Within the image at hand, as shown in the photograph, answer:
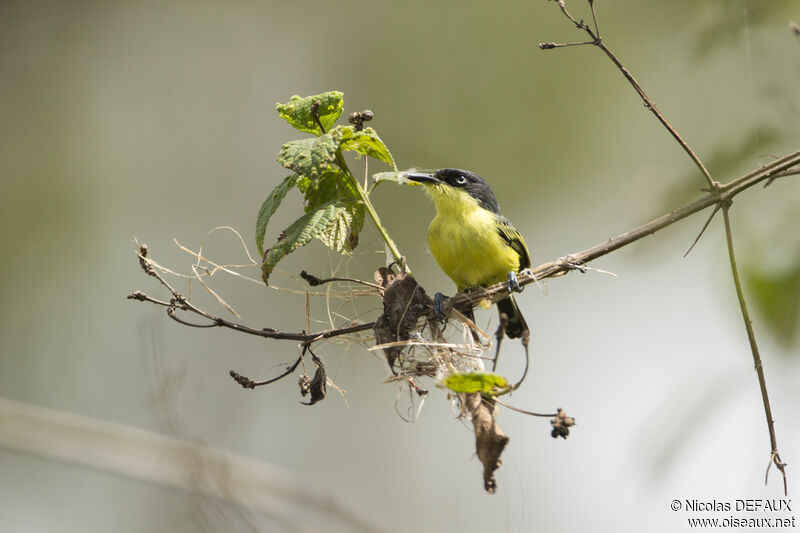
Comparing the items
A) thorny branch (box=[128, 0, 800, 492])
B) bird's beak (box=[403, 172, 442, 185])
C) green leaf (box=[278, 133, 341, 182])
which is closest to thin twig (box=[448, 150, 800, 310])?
thorny branch (box=[128, 0, 800, 492])

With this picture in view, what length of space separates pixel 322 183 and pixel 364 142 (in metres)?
0.17

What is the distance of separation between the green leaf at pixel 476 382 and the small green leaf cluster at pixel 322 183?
52cm

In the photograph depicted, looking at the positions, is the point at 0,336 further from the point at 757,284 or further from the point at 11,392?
the point at 757,284

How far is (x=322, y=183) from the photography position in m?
1.92

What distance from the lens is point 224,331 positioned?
421 centimetres

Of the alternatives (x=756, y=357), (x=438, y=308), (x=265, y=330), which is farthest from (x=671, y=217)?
(x=265, y=330)

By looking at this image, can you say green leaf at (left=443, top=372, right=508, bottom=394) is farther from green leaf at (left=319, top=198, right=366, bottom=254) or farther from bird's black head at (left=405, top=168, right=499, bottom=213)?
bird's black head at (left=405, top=168, right=499, bottom=213)

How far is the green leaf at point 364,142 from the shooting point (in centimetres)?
180

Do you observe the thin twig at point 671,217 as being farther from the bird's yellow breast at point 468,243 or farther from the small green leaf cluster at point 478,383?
the bird's yellow breast at point 468,243

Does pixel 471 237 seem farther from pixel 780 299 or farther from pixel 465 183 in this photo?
pixel 780 299

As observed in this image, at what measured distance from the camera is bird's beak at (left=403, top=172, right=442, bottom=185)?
245cm

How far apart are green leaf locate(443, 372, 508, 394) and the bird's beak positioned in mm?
1091

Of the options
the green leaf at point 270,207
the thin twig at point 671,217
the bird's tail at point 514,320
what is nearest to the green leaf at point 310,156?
the green leaf at point 270,207

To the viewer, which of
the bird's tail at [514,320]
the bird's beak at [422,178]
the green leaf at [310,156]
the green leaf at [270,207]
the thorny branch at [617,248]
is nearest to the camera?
the thorny branch at [617,248]
